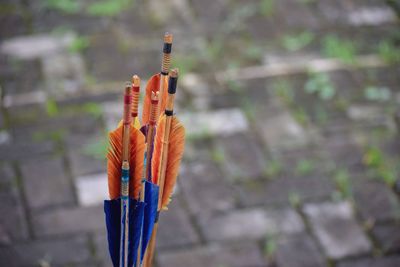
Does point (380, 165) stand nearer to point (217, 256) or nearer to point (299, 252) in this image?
point (299, 252)

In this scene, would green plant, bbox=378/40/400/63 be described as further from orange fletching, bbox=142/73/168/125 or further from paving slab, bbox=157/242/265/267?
orange fletching, bbox=142/73/168/125

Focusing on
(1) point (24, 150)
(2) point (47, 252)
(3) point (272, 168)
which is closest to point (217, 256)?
(3) point (272, 168)

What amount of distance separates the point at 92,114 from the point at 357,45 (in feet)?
5.17

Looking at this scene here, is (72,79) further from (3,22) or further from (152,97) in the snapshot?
(152,97)

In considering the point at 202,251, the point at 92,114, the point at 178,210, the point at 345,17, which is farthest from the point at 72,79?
the point at 345,17

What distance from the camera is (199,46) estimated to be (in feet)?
11.6

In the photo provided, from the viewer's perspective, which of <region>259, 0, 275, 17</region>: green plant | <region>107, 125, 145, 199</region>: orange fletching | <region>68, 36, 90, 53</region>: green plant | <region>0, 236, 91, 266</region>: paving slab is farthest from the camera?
<region>259, 0, 275, 17</region>: green plant

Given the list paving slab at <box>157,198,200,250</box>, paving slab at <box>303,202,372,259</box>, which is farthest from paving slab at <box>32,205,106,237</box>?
paving slab at <box>303,202,372,259</box>

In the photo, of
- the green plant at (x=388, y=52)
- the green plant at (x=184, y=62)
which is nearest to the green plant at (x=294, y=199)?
the green plant at (x=184, y=62)

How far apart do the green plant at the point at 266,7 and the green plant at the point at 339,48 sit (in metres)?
0.39

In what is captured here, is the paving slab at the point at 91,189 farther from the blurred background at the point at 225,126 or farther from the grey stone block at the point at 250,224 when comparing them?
the grey stone block at the point at 250,224

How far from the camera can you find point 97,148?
2922 millimetres

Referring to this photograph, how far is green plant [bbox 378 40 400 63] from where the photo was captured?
3.55 m

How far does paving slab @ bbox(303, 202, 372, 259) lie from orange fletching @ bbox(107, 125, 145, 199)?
1.32 m
